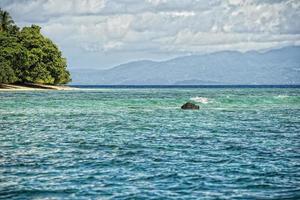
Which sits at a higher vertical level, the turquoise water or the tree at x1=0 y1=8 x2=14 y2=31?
the tree at x1=0 y1=8 x2=14 y2=31

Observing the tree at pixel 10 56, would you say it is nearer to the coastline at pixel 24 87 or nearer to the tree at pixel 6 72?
the tree at pixel 6 72

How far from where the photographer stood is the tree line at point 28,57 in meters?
129

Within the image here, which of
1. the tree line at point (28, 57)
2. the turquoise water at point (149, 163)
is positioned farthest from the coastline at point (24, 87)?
the turquoise water at point (149, 163)

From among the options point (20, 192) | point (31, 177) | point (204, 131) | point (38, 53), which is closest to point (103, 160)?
point (31, 177)

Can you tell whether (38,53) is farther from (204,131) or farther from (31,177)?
(31,177)

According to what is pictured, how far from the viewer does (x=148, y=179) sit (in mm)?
19438

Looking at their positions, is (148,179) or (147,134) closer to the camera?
(148,179)

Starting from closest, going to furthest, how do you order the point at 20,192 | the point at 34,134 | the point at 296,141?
the point at 20,192 < the point at 296,141 < the point at 34,134

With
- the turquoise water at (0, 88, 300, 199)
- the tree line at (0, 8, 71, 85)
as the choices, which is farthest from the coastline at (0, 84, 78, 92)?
the turquoise water at (0, 88, 300, 199)

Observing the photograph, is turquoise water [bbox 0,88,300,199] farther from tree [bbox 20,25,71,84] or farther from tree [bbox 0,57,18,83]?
tree [bbox 20,25,71,84]

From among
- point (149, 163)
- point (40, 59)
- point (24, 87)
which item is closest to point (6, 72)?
point (40, 59)

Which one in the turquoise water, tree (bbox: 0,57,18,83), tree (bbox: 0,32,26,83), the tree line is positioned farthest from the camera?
the tree line

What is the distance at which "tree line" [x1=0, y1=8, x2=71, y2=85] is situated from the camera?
129 m

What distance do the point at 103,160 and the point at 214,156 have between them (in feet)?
17.0
